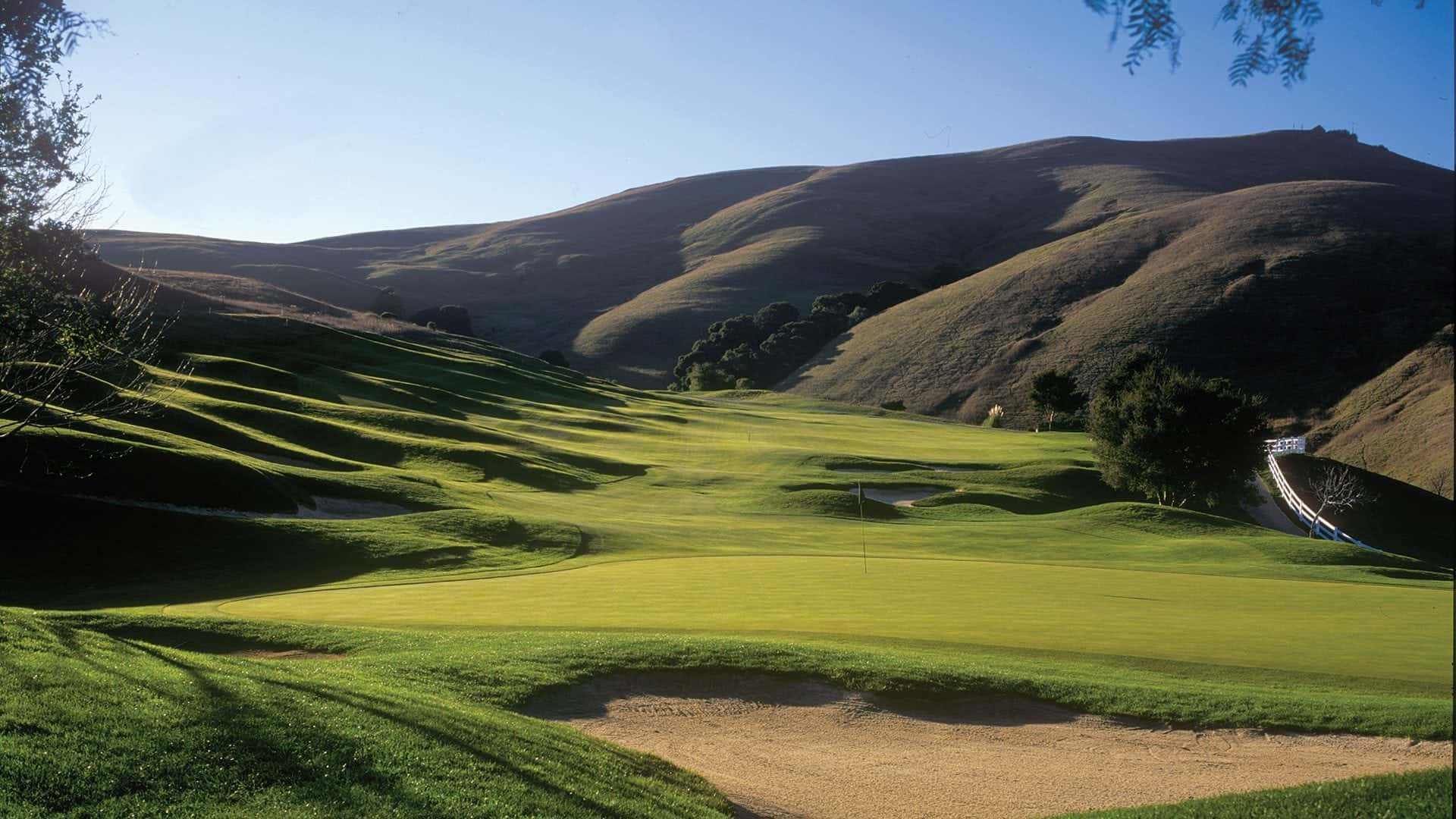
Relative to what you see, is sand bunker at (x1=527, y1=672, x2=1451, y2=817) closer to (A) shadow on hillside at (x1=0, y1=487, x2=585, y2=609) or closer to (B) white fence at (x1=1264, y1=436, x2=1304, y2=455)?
(A) shadow on hillside at (x1=0, y1=487, x2=585, y2=609)

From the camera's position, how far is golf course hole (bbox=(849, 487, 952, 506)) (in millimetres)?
46344

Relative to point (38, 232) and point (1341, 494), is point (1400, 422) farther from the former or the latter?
point (38, 232)

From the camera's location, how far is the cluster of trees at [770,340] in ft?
389

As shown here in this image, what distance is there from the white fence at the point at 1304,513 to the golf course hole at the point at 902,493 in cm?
2169

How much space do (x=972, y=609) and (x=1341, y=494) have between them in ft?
154

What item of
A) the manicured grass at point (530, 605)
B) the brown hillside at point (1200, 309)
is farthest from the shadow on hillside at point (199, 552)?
the brown hillside at point (1200, 309)

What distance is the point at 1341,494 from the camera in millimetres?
55156

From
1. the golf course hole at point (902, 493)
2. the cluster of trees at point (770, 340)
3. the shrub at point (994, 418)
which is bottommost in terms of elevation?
the golf course hole at point (902, 493)

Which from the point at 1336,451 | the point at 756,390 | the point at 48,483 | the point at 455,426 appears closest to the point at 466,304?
the point at 756,390

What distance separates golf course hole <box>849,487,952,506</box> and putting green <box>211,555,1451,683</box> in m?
20.7

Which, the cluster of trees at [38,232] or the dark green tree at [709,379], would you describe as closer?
the cluster of trees at [38,232]

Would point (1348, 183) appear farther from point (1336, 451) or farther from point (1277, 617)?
point (1277, 617)

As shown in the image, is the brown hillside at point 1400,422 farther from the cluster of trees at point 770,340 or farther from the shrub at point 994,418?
the cluster of trees at point 770,340

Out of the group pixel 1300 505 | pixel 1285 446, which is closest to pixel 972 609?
pixel 1300 505
